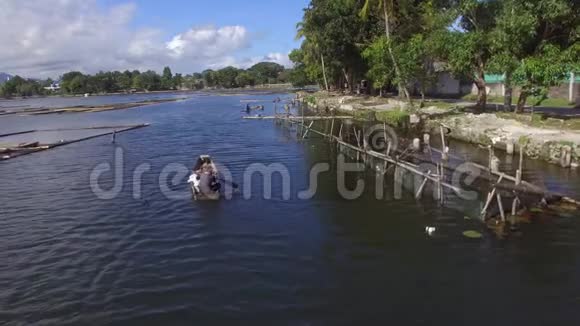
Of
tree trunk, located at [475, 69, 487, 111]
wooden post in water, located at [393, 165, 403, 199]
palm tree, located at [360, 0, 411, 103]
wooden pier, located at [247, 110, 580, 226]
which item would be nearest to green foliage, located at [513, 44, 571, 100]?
tree trunk, located at [475, 69, 487, 111]

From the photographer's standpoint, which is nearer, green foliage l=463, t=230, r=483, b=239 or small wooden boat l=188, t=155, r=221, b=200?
green foliage l=463, t=230, r=483, b=239

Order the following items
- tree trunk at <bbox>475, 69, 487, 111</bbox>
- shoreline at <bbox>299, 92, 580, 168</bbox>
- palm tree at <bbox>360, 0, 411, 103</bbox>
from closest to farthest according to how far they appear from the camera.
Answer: shoreline at <bbox>299, 92, 580, 168</bbox> < tree trunk at <bbox>475, 69, 487, 111</bbox> < palm tree at <bbox>360, 0, 411, 103</bbox>

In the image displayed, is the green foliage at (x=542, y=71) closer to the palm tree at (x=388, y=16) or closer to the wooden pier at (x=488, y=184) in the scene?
the wooden pier at (x=488, y=184)

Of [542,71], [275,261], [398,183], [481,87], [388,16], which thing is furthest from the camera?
[388,16]

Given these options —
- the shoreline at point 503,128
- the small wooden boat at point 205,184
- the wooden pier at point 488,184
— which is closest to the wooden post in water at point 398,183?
the wooden pier at point 488,184

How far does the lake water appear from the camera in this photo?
12500 millimetres

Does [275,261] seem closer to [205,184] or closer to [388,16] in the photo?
[205,184]

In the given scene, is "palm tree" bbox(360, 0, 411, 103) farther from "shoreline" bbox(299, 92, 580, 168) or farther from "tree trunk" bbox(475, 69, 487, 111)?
"tree trunk" bbox(475, 69, 487, 111)

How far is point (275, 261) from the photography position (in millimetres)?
15688

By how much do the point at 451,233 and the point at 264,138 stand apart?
30.7m

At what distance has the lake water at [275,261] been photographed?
12.5 metres

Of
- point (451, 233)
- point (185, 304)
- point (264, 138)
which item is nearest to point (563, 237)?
point (451, 233)

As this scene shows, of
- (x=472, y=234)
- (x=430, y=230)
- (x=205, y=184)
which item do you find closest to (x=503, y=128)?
(x=472, y=234)

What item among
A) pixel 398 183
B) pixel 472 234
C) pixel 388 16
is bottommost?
pixel 472 234
